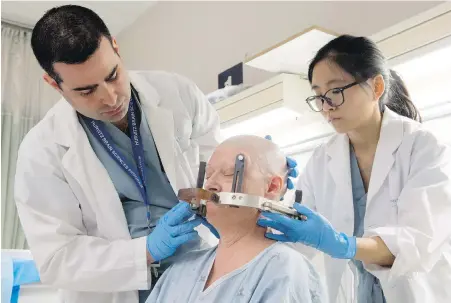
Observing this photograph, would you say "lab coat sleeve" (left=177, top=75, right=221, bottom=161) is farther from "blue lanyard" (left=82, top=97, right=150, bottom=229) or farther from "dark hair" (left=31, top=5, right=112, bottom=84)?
"dark hair" (left=31, top=5, right=112, bottom=84)

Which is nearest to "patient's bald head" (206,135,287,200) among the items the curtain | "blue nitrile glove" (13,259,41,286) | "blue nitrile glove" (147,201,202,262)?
"blue nitrile glove" (147,201,202,262)

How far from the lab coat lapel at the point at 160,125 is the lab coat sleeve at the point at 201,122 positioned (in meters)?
0.14

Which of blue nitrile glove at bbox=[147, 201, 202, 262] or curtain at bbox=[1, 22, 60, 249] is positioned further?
curtain at bbox=[1, 22, 60, 249]

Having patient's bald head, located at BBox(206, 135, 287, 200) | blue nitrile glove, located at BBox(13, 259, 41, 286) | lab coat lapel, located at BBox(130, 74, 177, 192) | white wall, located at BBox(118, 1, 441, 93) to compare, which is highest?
white wall, located at BBox(118, 1, 441, 93)

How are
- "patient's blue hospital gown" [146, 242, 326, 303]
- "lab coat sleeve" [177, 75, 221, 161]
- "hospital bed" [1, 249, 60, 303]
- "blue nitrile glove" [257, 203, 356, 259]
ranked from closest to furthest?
1. "patient's blue hospital gown" [146, 242, 326, 303]
2. "blue nitrile glove" [257, 203, 356, 259]
3. "lab coat sleeve" [177, 75, 221, 161]
4. "hospital bed" [1, 249, 60, 303]

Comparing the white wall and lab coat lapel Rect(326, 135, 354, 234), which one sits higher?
the white wall

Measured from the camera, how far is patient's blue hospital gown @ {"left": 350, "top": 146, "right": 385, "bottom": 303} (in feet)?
4.75

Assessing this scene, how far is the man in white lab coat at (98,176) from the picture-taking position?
135cm

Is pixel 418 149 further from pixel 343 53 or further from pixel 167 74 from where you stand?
pixel 167 74

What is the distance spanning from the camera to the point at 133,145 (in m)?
1.52

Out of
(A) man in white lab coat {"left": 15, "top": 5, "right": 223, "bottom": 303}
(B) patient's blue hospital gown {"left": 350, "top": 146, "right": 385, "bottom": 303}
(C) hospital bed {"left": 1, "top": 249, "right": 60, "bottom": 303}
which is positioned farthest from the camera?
(C) hospital bed {"left": 1, "top": 249, "right": 60, "bottom": 303}

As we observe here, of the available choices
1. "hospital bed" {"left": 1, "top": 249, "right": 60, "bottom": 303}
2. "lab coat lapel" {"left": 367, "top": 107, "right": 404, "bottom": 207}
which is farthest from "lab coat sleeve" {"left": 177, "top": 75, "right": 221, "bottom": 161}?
"hospital bed" {"left": 1, "top": 249, "right": 60, "bottom": 303}

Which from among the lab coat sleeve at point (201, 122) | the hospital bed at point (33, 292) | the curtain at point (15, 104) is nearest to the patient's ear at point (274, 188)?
the lab coat sleeve at point (201, 122)

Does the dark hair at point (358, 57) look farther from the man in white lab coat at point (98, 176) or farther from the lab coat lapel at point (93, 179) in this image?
the lab coat lapel at point (93, 179)
